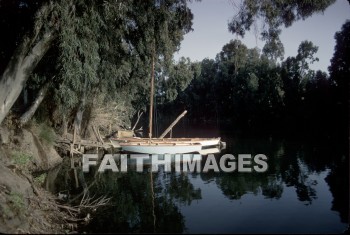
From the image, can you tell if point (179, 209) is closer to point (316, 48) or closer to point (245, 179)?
point (245, 179)

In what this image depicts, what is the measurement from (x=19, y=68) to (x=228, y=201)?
1145cm

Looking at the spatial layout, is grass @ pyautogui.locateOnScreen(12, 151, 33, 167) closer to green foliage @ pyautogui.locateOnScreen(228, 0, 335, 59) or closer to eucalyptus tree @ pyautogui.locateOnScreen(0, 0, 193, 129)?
eucalyptus tree @ pyautogui.locateOnScreen(0, 0, 193, 129)

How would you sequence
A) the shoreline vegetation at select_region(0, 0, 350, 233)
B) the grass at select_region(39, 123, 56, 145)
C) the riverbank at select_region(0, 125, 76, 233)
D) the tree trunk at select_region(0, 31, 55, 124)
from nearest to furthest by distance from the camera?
the riverbank at select_region(0, 125, 76, 233) → the shoreline vegetation at select_region(0, 0, 350, 233) → the tree trunk at select_region(0, 31, 55, 124) → the grass at select_region(39, 123, 56, 145)

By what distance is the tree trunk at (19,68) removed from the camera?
12.6m

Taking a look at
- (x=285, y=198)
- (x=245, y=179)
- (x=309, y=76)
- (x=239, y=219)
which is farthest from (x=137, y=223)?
(x=309, y=76)

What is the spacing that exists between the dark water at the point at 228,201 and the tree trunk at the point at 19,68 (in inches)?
243

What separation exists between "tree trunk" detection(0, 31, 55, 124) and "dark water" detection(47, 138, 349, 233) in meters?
6.17

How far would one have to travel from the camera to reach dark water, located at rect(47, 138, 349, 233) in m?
11.8

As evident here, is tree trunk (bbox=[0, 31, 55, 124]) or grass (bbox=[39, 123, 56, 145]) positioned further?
grass (bbox=[39, 123, 56, 145])

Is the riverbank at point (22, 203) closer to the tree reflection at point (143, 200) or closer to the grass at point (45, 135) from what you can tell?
the tree reflection at point (143, 200)

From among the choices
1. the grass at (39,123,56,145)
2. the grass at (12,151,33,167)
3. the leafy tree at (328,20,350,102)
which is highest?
the leafy tree at (328,20,350,102)

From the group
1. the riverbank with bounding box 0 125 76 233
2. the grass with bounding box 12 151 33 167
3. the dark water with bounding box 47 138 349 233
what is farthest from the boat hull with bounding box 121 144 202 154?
the grass with bounding box 12 151 33 167

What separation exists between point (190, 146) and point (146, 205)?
1329 centimetres

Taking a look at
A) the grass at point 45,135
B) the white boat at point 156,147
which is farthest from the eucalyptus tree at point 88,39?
the white boat at point 156,147
